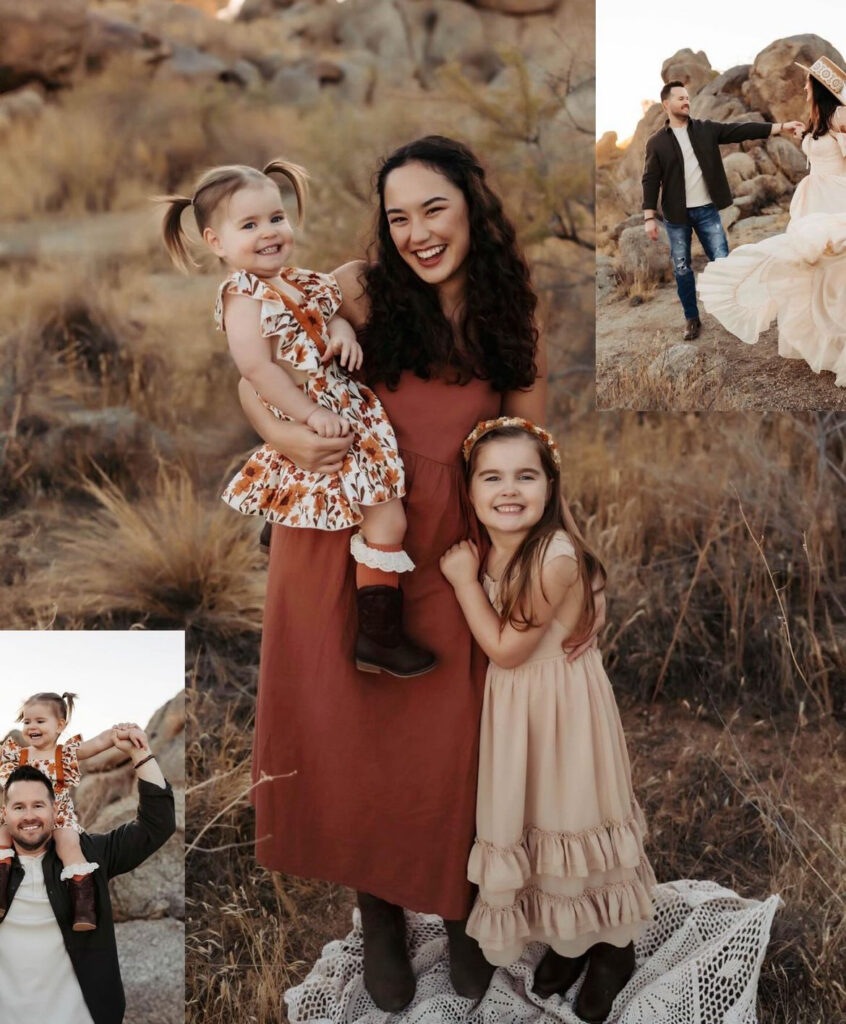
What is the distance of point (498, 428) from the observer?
2.57m

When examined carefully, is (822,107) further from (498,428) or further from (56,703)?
(56,703)

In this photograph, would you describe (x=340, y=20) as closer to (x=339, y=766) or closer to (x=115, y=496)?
(x=115, y=496)

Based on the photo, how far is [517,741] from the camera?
8.35ft

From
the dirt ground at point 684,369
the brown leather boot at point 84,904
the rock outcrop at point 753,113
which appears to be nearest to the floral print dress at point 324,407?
the brown leather boot at point 84,904

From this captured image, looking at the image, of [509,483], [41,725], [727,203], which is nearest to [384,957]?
[41,725]

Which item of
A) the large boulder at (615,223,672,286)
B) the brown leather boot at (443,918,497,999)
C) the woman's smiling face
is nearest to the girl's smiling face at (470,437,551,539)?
the woman's smiling face

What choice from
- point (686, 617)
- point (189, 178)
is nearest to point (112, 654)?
point (189, 178)

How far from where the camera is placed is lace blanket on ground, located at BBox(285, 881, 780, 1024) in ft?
9.18

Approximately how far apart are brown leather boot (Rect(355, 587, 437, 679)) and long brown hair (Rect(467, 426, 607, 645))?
0.22m

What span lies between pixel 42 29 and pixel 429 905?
10.4 feet

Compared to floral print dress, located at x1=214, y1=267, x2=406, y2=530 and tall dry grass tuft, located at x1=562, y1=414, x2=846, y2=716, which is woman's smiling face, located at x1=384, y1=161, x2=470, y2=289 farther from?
tall dry grass tuft, located at x1=562, y1=414, x2=846, y2=716

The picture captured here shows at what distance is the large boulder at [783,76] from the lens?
339cm

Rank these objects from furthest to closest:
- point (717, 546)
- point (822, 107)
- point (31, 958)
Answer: point (717, 546)
point (822, 107)
point (31, 958)

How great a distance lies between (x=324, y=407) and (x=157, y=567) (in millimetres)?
1706
